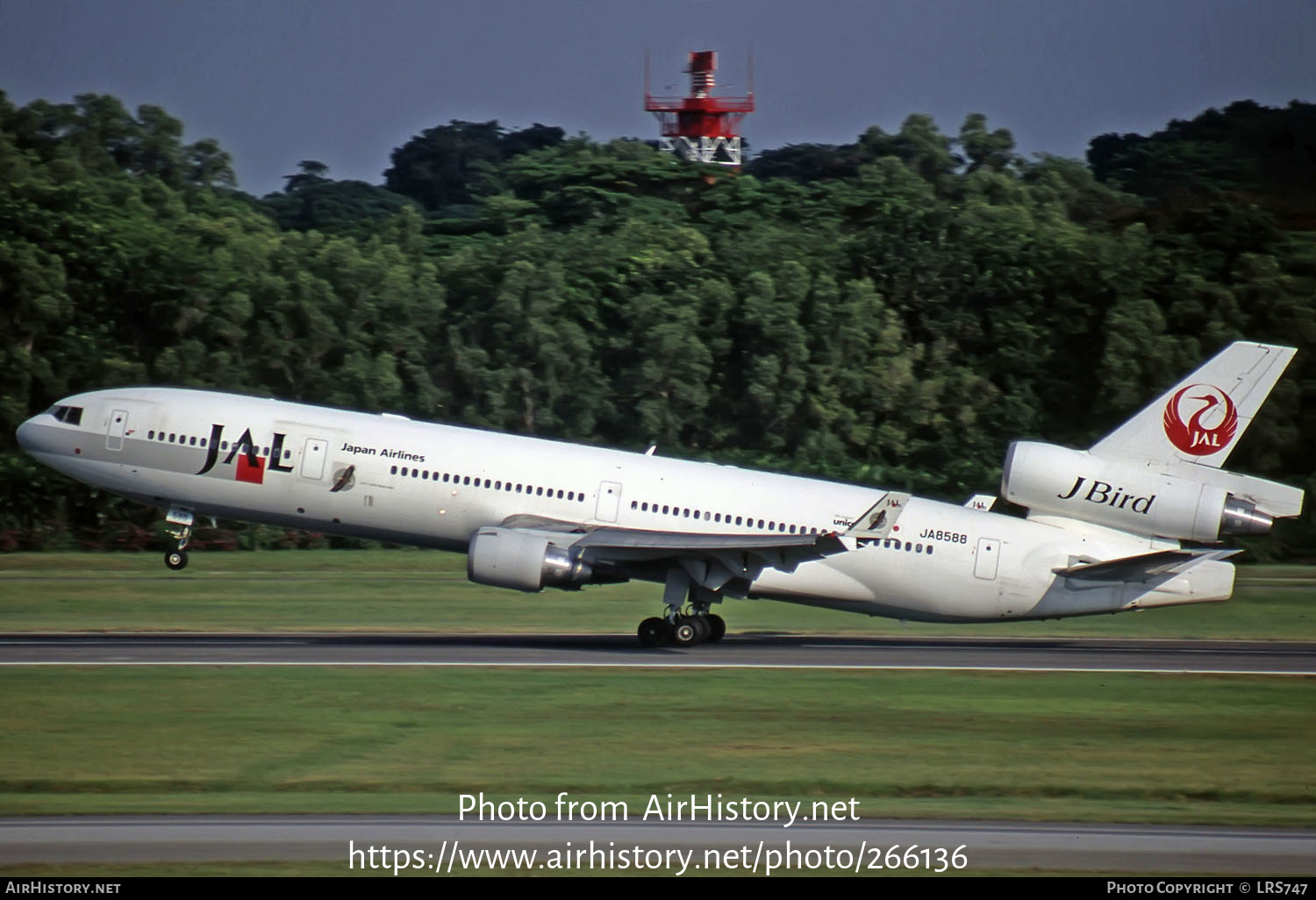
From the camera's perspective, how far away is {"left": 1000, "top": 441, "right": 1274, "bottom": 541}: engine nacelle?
33531mm

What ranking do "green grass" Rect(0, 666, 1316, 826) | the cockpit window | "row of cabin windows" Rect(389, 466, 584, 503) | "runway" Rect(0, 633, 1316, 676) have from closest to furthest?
"green grass" Rect(0, 666, 1316, 826) → "runway" Rect(0, 633, 1316, 676) → "row of cabin windows" Rect(389, 466, 584, 503) → the cockpit window

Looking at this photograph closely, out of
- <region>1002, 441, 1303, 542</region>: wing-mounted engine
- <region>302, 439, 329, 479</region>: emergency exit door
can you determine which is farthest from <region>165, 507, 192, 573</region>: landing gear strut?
<region>1002, 441, 1303, 542</region>: wing-mounted engine

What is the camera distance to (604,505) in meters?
33.8

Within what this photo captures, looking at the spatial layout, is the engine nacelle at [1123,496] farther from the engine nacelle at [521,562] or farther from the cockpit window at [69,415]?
the cockpit window at [69,415]

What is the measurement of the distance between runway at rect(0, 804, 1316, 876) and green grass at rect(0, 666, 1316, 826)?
2.74 feet

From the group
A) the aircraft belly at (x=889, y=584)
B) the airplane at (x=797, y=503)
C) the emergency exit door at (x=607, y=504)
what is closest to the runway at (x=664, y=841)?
the aircraft belly at (x=889, y=584)

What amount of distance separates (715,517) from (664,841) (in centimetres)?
1772

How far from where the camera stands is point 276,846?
15.9 meters

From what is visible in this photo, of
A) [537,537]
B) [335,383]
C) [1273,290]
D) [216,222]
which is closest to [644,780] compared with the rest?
[537,537]

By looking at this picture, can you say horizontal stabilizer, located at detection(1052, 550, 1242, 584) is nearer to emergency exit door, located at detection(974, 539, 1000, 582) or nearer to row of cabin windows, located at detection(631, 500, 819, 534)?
emergency exit door, located at detection(974, 539, 1000, 582)

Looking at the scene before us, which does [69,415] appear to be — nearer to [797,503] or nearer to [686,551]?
[686,551]

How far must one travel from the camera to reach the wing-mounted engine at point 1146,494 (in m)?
33.4

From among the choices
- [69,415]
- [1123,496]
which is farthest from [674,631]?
[69,415]

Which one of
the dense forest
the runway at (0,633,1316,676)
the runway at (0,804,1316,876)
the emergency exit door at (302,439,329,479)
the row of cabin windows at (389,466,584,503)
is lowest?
the runway at (0,804,1316,876)
